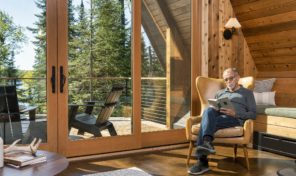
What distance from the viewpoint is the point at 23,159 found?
5.63ft

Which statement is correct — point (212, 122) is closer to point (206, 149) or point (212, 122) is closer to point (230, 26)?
point (206, 149)

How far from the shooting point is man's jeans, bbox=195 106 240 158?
9.14ft

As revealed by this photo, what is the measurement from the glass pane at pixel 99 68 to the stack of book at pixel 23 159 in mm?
1347

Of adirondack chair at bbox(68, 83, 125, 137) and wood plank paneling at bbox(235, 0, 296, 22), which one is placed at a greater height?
wood plank paneling at bbox(235, 0, 296, 22)

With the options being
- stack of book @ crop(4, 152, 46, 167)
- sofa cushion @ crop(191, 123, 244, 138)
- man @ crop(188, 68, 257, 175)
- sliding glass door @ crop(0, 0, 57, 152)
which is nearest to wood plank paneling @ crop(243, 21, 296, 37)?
man @ crop(188, 68, 257, 175)

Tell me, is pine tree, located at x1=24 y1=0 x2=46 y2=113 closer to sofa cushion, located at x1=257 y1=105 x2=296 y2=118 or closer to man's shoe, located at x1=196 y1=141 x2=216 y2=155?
man's shoe, located at x1=196 y1=141 x2=216 y2=155

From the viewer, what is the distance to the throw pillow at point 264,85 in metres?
4.22

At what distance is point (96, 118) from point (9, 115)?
38.2 inches

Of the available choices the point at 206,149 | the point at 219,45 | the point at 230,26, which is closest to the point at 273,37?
the point at 230,26

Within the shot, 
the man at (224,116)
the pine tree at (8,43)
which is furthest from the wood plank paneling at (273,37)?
the pine tree at (8,43)

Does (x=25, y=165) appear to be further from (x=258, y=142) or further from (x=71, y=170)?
(x=258, y=142)

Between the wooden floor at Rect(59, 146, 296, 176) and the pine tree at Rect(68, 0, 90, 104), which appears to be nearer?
the wooden floor at Rect(59, 146, 296, 176)

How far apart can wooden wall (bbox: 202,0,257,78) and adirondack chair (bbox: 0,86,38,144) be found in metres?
2.68

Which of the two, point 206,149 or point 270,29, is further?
point 270,29
